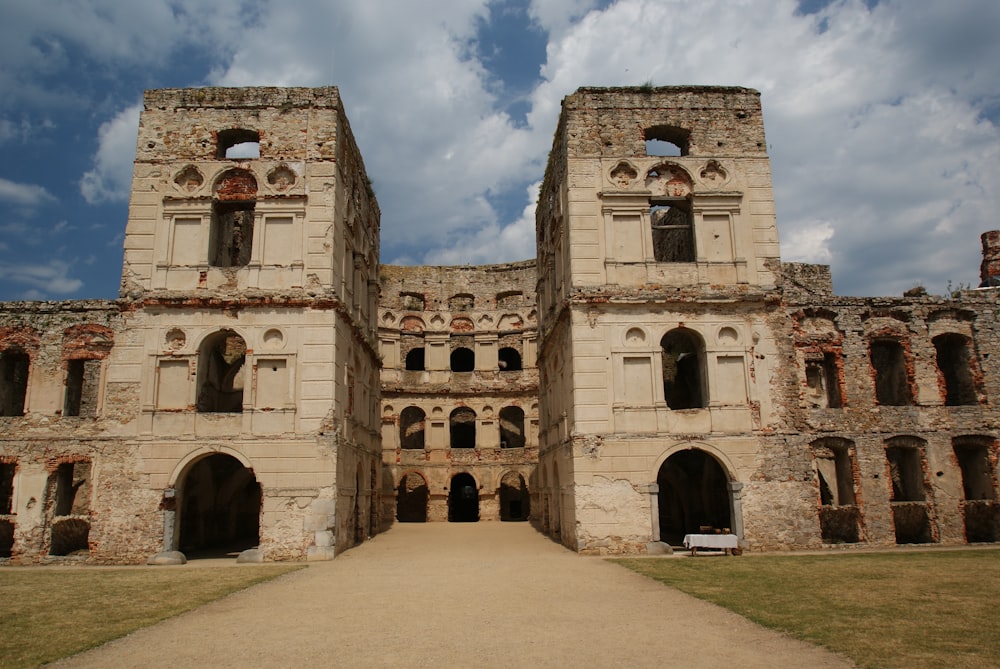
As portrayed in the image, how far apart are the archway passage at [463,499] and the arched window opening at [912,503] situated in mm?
21784

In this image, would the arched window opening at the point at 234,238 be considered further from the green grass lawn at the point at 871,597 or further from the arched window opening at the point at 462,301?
the green grass lawn at the point at 871,597

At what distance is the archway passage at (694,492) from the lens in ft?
76.2

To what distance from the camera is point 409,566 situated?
16.2 meters

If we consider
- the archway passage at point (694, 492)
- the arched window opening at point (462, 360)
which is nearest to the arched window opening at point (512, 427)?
the arched window opening at point (462, 360)

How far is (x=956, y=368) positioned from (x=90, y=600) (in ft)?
72.4

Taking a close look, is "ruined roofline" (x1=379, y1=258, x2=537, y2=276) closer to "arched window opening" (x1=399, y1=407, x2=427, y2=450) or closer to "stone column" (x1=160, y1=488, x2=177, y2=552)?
"arched window opening" (x1=399, y1=407, x2=427, y2=450)

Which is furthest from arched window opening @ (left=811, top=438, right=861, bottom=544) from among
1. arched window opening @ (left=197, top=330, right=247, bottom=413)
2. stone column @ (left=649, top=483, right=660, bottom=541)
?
arched window opening @ (left=197, top=330, right=247, bottom=413)

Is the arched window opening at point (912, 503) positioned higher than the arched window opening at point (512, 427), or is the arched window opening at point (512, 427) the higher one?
the arched window opening at point (512, 427)

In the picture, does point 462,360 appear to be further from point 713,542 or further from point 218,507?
point 713,542

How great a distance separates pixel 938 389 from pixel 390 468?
934 inches

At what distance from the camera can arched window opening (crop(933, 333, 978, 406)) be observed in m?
19.6

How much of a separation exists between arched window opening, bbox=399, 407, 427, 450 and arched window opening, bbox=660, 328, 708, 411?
15144 millimetres

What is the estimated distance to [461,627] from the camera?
9242mm

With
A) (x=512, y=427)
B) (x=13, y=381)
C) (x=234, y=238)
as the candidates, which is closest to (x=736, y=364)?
(x=234, y=238)
